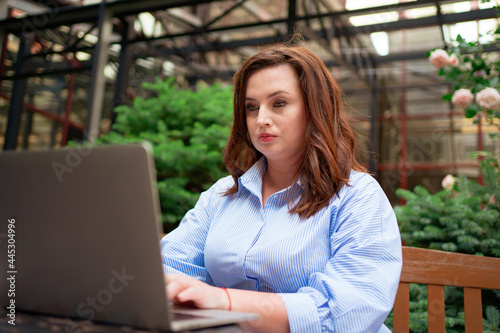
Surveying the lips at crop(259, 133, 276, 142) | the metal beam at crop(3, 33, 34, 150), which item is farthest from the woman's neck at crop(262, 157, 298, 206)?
the metal beam at crop(3, 33, 34, 150)

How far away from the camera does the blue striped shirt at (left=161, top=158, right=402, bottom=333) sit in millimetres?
976

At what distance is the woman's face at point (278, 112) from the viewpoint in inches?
50.4

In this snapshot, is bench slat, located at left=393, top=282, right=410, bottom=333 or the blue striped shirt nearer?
the blue striped shirt

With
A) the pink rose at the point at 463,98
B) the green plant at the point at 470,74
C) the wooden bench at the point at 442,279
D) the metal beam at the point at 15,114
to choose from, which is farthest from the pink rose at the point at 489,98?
the metal beam at the point at 15,114

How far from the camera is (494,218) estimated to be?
6.23 ft

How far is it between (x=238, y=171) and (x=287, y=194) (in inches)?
10.9

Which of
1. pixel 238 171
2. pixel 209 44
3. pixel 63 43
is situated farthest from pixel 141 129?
pixel 209 44

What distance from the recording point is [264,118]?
1268mm

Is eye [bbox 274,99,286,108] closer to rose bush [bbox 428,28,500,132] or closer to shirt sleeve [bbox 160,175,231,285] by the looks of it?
shirt sleeve [bbox 160,175,231,285]

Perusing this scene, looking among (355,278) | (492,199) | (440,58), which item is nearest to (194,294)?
(355,278)

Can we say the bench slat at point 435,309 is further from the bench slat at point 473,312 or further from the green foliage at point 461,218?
the green foliage at point 461,218

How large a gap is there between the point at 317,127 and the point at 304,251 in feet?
1.20

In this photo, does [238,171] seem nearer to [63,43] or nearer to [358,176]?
[358,176]

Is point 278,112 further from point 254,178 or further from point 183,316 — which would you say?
point 183,316
